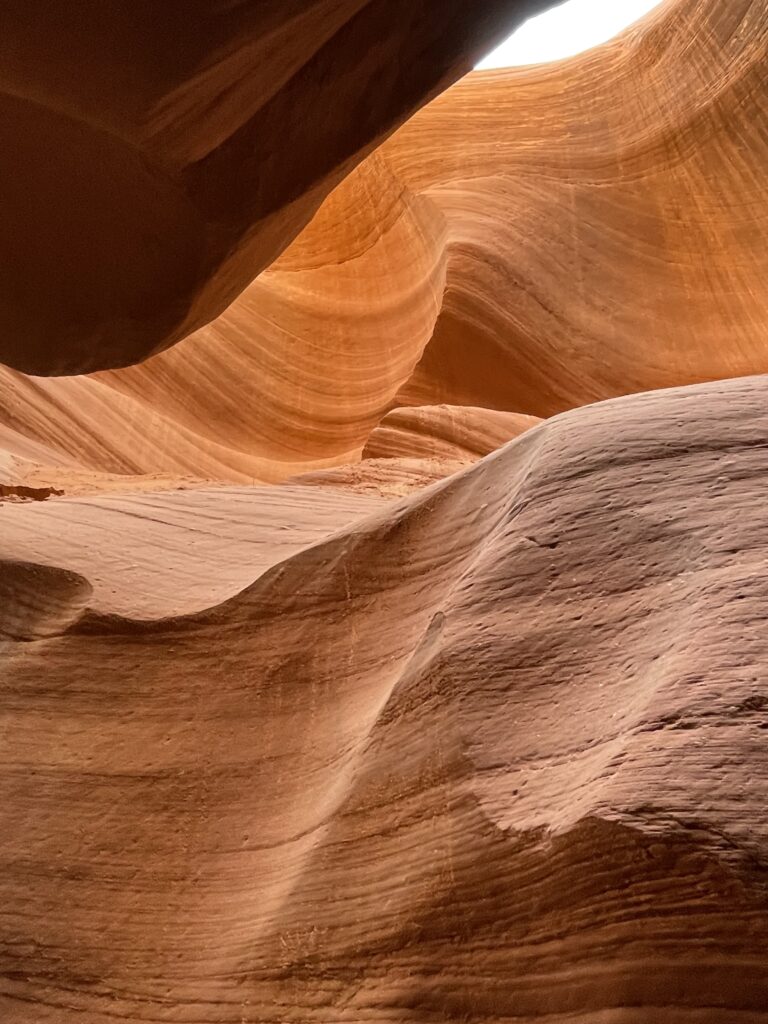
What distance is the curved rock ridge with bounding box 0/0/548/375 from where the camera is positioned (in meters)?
1.59

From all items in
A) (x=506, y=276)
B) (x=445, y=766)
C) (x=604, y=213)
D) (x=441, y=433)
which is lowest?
(x=445, y=766)

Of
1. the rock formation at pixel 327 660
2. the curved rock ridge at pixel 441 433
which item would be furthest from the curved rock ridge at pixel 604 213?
the rock formation at pixel 327 660

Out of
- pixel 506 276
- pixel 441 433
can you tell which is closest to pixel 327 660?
pixel 441 433

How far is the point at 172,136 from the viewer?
184 cm

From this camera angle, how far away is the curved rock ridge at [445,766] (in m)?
1.37

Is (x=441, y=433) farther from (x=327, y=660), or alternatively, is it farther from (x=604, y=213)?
(x=327, y=660)

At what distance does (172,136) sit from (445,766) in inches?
44.7

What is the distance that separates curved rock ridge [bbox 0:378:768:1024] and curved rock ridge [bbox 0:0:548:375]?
26.3 inches

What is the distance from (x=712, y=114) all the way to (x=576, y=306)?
65.4 inches

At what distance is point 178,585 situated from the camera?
2611 mm

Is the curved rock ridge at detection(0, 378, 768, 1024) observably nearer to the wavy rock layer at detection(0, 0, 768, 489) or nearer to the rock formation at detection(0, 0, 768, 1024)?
the rock formation at detection(0, 0, 768, 1024)

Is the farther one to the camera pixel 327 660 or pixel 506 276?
pixel 506 276

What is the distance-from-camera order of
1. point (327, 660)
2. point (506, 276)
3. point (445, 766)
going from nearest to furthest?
point (445, 766)
point (327, 660)
point (506, 276)

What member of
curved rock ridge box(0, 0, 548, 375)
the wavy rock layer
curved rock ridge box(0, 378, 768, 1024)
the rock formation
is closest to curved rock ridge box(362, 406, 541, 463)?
the wavy rock layer
